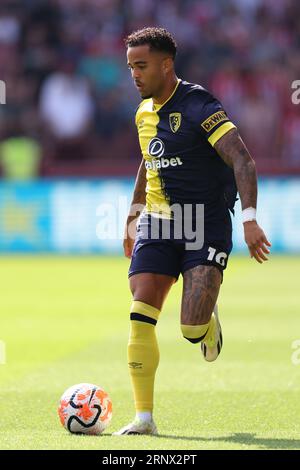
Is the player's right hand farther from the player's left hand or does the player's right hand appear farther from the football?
the player's left hand

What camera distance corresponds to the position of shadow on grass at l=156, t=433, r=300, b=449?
6145 millimetres

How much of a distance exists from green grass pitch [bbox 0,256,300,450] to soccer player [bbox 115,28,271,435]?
582 mm

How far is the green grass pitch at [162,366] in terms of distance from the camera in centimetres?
660

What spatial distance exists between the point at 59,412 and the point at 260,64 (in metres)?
18.2

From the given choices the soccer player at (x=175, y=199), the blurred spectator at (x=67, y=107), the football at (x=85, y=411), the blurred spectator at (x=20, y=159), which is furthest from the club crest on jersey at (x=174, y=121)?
the blurred spectator at (x=67, y=107)

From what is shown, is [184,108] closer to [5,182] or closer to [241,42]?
[5,182]

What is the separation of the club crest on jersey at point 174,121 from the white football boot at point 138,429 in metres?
1.85

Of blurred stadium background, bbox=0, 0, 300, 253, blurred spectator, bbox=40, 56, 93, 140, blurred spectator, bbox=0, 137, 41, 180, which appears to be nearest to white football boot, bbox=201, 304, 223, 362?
blurred stadium background, bbox=0, 0, 300, 253

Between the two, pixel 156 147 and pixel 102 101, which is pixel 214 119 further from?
pixel 102 101

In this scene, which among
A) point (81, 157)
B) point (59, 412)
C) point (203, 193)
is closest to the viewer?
point (59, 412)

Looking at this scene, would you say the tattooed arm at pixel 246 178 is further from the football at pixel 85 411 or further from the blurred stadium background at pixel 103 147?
the blurred stadium background at pixel 103 147

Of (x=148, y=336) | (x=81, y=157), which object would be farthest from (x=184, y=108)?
(x=81, y=157)

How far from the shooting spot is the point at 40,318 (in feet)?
42.8

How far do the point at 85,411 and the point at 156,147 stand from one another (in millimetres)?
1758
